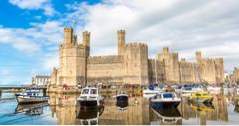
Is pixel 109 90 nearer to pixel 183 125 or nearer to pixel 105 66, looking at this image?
pixel 105 66

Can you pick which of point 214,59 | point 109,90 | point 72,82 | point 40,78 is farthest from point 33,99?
point 40,78

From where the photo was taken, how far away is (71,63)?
74.8m

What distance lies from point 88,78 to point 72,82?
588cm

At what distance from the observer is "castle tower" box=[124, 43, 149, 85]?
246ft

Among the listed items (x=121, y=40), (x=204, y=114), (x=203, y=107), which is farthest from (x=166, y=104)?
(x=121, y=40)

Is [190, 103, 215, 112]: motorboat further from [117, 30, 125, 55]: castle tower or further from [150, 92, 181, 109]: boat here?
[117, 30, 125, 55]: castle tower

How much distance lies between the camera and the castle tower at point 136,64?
7500cm

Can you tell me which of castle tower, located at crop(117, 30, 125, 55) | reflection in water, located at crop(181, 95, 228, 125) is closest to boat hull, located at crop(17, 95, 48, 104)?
reflection in water, located at crop(181, 95, 228, 125)

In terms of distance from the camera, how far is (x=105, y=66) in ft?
262

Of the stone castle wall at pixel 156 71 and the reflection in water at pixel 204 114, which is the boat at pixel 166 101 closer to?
the reflection in water at pixel 204 114

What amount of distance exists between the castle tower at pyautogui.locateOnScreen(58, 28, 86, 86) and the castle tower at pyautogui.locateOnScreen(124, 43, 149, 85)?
368 inches

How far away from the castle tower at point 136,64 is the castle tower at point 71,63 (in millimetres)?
9357

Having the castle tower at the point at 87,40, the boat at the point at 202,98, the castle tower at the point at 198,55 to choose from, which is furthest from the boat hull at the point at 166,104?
the castle tower at the point at 198,55

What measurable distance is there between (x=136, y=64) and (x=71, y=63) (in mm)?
13420
